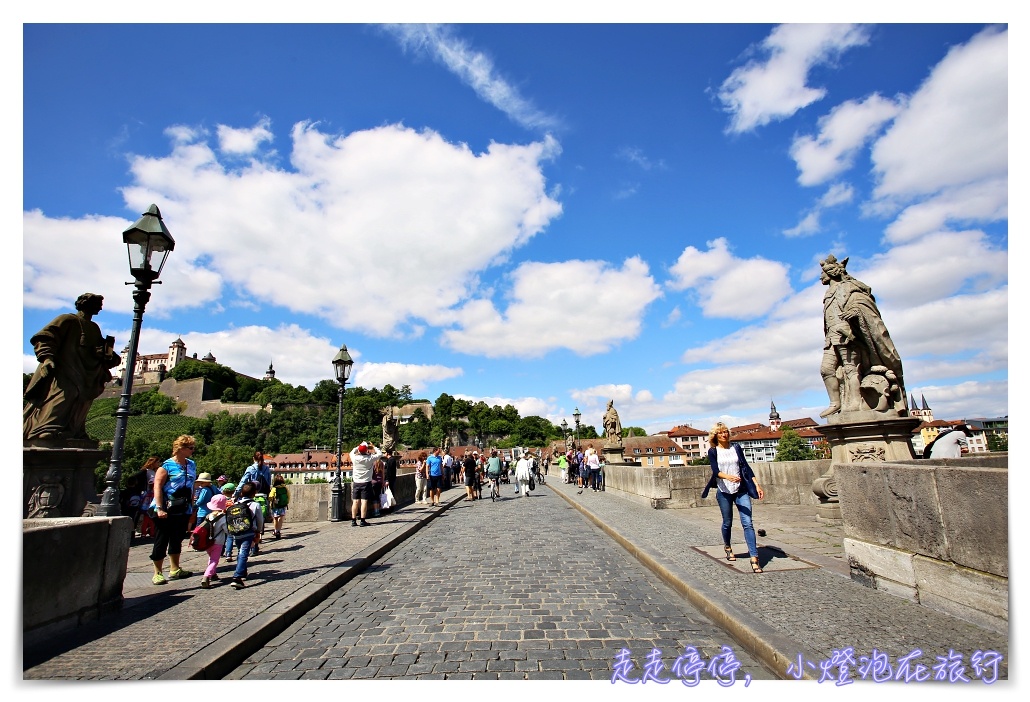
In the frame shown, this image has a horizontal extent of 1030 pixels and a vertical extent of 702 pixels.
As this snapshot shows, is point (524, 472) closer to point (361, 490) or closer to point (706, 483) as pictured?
point (706, 483)

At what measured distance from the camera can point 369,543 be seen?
8.29 meters

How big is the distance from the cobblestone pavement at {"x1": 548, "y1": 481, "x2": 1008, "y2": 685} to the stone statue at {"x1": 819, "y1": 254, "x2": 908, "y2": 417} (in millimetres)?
2372

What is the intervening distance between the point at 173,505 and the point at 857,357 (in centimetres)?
1054

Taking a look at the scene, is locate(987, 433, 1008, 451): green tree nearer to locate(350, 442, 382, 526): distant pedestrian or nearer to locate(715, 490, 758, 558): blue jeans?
locate(715, 490, 758, 558): blue jeans

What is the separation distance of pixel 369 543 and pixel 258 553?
1657mm

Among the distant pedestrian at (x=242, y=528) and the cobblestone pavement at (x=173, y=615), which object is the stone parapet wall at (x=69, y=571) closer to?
the cobblestone pavement at (x=173, y=615)

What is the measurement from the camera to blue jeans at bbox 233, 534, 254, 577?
5336 millimetres

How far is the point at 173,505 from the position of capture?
5633 mm

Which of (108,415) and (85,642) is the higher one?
(108,415)

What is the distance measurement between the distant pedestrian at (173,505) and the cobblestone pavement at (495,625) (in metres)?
2.02

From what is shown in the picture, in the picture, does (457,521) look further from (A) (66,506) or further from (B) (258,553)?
(A) (66,506)

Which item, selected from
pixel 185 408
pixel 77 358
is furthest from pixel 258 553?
pixel 185 408

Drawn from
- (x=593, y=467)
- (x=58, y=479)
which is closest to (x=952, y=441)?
(x=58, y=479)

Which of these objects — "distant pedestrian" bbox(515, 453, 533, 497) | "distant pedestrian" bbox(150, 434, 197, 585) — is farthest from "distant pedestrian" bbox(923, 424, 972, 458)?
"distant pedestrian" bbox(515, 453, 533, 497)
